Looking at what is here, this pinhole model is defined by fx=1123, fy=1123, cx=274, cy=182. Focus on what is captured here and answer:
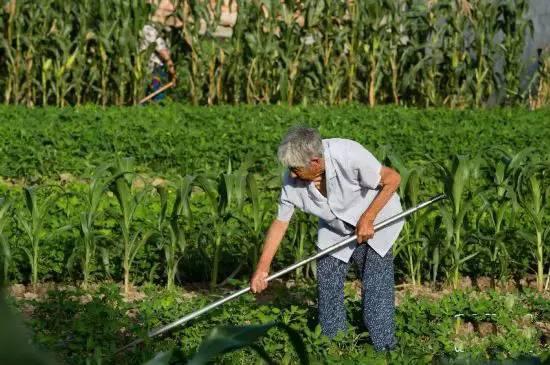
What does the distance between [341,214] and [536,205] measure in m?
2.07

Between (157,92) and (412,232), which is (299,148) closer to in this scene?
(412,232)

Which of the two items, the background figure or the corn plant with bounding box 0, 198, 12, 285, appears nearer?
the corn plant with bounding box 0, 198, 12, 285

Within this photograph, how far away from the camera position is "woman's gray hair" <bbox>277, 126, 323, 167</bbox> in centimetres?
419

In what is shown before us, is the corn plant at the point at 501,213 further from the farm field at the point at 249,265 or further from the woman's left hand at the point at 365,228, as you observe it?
the woman's left hand at the point at 365,228

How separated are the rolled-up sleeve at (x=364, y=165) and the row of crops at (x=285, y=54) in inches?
377

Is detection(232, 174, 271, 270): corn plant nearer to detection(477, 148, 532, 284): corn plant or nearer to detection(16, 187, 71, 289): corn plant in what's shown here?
detection(16, 187, 71, 289): corn plant

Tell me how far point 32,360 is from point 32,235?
17.4 ft

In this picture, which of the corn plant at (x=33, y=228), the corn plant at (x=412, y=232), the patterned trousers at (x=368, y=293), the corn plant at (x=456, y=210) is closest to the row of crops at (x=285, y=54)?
the corn plant at (x=33, y=228)

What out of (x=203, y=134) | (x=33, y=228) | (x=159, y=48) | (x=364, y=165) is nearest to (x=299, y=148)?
(x=364, y=165)

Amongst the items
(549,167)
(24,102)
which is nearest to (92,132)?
(24,102)

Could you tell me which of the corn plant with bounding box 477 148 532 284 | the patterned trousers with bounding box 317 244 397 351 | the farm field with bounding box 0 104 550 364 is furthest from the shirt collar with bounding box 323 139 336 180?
the corn plant with bounding box 477 148 532 284

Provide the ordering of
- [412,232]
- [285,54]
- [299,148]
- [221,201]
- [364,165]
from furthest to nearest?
[285,54]
[412,232]
[221,201]
[364,165]
[299,148]

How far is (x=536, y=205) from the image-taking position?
6.27m

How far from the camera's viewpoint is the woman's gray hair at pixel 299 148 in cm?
419
